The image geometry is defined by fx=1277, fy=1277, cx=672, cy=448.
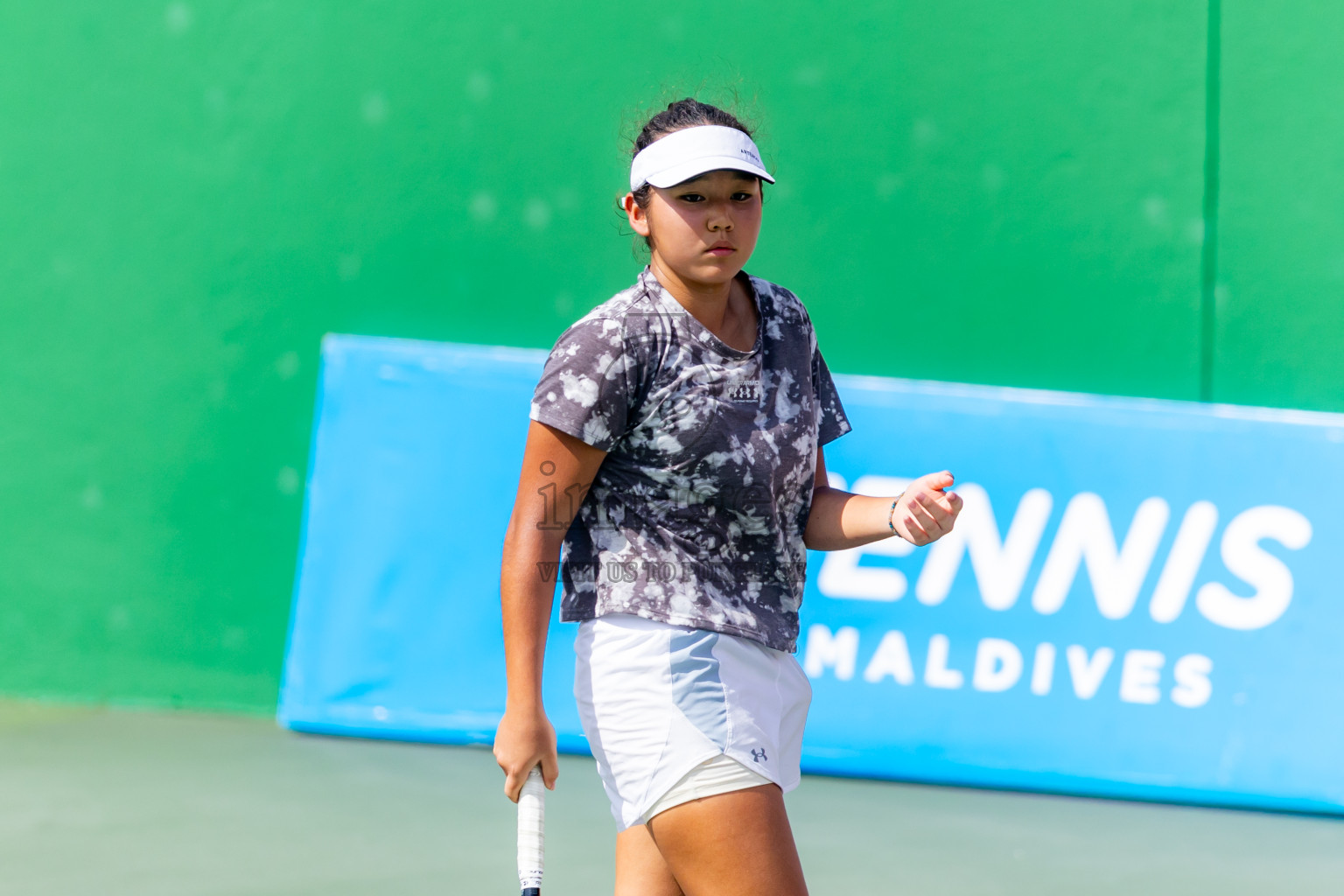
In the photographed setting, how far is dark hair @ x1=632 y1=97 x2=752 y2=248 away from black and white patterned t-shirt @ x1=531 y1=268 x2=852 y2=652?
15 centimetres

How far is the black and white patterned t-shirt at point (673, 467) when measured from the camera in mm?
1740

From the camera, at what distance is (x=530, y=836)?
1.72 metres

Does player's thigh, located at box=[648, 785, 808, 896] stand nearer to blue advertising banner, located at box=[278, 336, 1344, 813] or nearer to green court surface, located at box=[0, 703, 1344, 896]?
green court surface, located at box=[0, 703, 1344, 896]

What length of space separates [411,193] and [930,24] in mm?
1747

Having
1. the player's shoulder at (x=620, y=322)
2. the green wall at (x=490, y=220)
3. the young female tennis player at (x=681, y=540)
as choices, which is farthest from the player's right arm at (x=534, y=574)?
the green wall at (x=490, y=220)

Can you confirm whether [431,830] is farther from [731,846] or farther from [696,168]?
[696,168]

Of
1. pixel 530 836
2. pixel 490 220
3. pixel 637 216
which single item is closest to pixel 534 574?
pixel 530 836

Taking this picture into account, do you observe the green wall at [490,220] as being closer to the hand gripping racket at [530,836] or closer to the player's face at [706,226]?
the player's face at [706,226]

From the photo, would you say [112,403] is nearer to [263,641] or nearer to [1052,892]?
[263,641]

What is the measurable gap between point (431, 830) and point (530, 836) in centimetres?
159

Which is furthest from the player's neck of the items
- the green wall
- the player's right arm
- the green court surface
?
the green wall

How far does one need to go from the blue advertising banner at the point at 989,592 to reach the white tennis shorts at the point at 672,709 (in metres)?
1.98

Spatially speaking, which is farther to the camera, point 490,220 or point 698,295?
point 490,220

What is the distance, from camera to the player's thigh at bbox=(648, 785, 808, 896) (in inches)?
65.1
